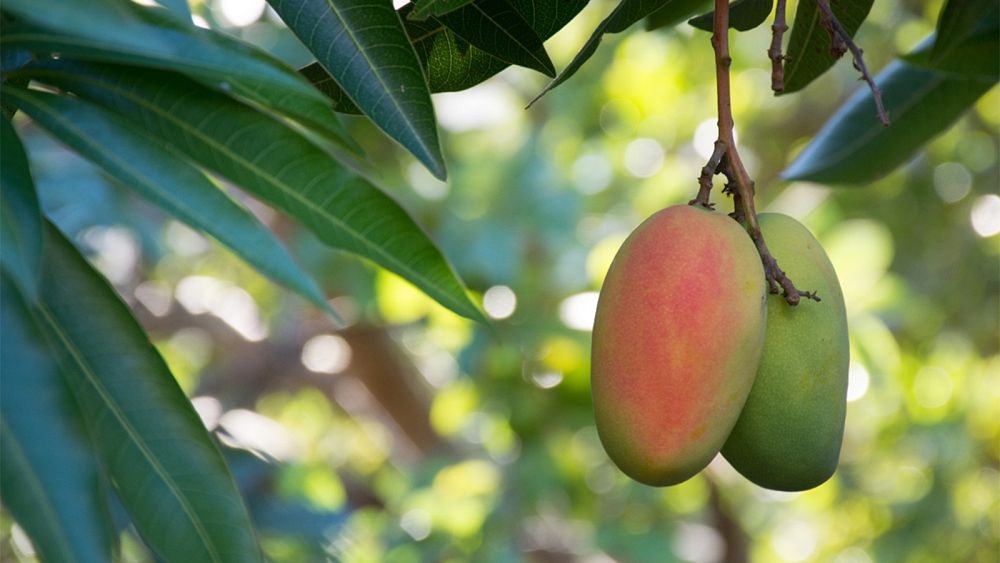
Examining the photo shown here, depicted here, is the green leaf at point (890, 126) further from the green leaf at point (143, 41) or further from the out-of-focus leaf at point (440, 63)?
the green leaf at point (143, 41)

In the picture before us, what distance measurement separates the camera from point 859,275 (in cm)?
247

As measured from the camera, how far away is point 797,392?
22.9 inches

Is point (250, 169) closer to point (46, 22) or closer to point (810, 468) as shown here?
point (46, 22)

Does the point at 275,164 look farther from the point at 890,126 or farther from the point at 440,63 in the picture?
the point at 890,126

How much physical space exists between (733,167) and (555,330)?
171 centimetres

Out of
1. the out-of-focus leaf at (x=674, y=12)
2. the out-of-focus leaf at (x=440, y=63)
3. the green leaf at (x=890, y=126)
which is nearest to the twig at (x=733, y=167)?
the out-of-focus leaf at (x=440, y=63)

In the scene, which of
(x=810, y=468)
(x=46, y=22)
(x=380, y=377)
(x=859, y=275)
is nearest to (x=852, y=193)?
(x=859, y=275)

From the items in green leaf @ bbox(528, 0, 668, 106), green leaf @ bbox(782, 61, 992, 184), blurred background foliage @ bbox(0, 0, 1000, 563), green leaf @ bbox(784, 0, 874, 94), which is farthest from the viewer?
blurred background foliage @ bbox(0, 0, 1000, 563)

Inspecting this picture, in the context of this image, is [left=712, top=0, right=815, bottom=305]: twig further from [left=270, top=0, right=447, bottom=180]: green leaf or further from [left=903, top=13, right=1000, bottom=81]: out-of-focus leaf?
[left=903, top=13, right=1000, bottom=81]: out-of-focus leaf

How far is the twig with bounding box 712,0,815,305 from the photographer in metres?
0.58

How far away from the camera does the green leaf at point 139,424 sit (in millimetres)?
549

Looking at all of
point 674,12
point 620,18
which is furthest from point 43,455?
point 674,12

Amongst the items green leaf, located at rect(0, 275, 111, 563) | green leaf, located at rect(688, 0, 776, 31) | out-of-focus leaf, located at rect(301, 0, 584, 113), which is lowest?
green leaf, located at rect(0, 275, 111, 563)

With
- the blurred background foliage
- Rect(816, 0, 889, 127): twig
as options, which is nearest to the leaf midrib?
Rect(816, 0, 889, 127): twig
